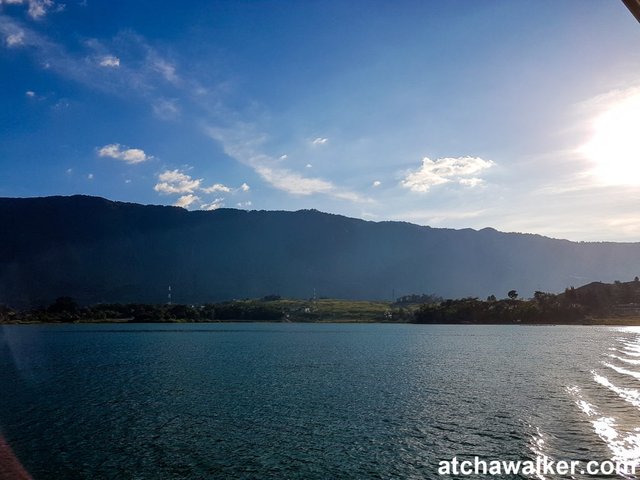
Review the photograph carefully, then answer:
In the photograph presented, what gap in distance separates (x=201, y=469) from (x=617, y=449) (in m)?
34.2

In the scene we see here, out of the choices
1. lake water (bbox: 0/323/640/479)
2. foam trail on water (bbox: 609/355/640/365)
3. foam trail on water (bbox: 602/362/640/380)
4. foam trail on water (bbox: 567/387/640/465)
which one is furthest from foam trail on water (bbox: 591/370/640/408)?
foam trail on water (bbox: 609/355/640/365)

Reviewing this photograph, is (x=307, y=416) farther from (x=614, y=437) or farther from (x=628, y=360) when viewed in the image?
(x=628, y=360)

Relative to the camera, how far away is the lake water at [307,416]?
38.3 m

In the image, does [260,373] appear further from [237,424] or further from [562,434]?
[562,434]

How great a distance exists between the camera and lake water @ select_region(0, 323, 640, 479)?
3830cm

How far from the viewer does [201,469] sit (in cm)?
3641

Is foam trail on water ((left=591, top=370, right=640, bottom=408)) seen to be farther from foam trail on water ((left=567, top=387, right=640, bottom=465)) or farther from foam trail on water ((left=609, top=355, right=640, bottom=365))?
foam trail on water ((left=609, top=355, right=640, bottom=365))

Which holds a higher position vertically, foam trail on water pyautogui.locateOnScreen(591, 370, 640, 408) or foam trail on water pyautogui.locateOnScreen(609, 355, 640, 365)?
foam trail on water pyautogui.locateOnScreen(591, 370, 640, 408)

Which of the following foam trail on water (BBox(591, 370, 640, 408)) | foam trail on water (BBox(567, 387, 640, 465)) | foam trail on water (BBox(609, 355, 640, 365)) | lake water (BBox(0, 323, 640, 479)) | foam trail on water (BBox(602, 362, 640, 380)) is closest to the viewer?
lake water (BBox(0, 323, 640, 479))

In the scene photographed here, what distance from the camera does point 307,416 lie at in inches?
2079

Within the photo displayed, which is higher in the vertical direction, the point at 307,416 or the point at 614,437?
the point at 614,437

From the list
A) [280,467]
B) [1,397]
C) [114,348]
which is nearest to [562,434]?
[280,467]

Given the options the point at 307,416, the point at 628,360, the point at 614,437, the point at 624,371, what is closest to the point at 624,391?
the point at 624,371

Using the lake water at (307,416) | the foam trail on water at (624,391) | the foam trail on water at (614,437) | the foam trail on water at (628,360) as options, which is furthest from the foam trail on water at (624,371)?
the foam trail on water at (614,437)
